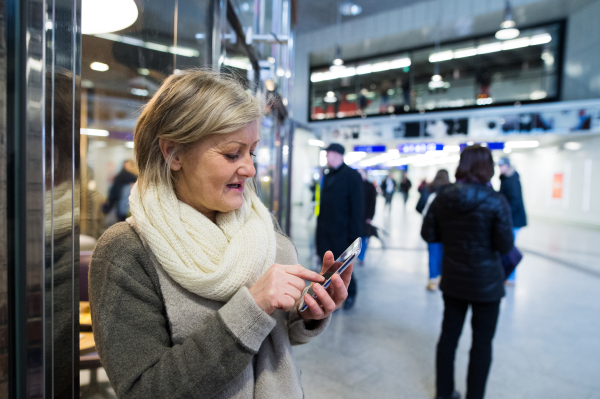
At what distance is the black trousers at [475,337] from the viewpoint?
2.32 m

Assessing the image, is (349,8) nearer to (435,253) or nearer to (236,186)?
(435,253)

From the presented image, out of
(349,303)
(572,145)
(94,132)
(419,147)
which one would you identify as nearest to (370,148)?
(419,147)

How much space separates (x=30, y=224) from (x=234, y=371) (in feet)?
1.99

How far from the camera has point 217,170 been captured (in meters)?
0.99

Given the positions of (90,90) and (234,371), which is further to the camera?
(90,90)

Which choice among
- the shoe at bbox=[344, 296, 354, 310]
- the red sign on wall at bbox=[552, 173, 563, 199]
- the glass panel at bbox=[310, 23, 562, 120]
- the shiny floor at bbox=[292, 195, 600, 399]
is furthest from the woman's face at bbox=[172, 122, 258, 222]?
the red sign on wall at bbox=[552, 173, 563, 199]

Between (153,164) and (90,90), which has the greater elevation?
(90,90)

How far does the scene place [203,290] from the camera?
923 mm

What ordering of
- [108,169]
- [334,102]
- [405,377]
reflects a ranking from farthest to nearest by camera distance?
[334,102] → [405,377] → [108,169]

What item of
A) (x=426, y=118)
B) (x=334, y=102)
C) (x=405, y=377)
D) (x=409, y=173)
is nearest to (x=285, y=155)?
(x=405, y=377)

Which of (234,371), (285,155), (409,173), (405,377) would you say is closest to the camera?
(234,371)

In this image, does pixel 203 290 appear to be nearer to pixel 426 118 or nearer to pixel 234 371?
pixel 234 371

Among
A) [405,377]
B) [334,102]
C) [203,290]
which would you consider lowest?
[405,377]

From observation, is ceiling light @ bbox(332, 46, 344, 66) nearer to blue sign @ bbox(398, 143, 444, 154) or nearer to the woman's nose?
blue sign @ bbox(398, 143, 444, 154)
